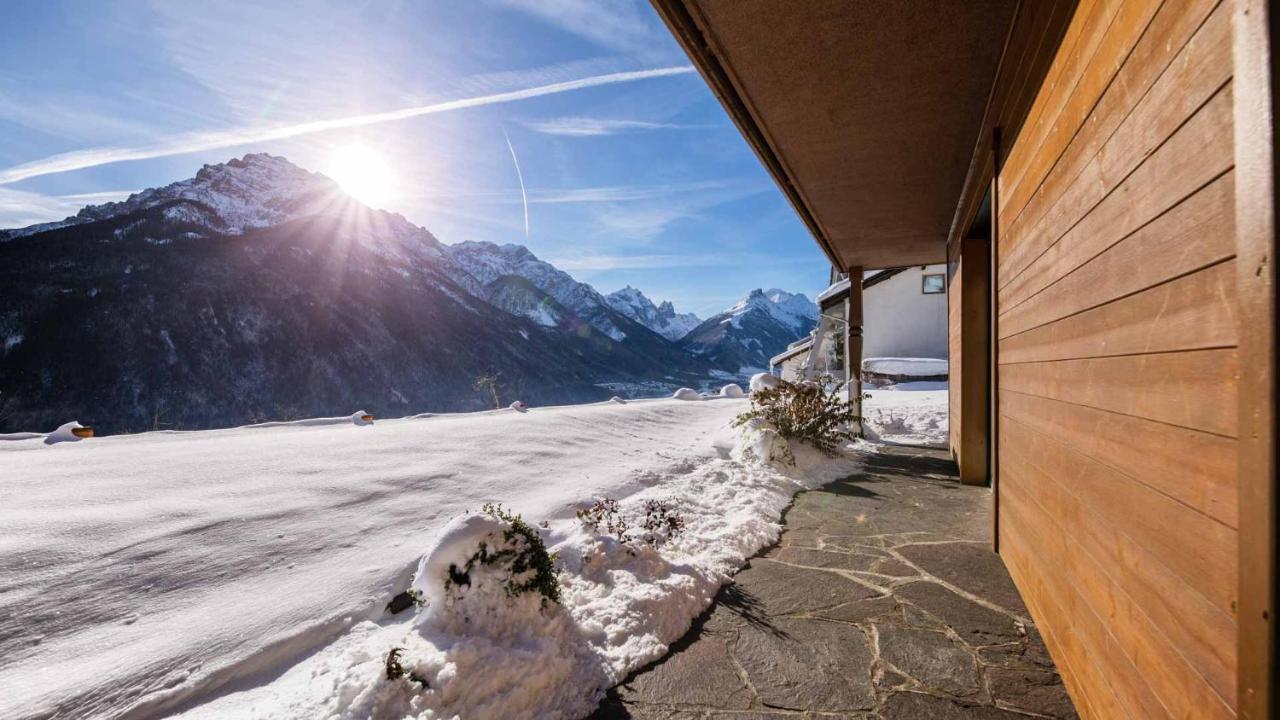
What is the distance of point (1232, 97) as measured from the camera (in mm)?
1046

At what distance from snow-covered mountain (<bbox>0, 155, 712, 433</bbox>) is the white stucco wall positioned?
59.9 meters

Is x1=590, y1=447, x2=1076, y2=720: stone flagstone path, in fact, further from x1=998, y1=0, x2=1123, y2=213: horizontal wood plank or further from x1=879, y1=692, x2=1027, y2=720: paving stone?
x1=998, y1=0, x2=1123, y2=213: horizontal wood plank

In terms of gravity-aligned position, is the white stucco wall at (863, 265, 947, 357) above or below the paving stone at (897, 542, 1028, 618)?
above

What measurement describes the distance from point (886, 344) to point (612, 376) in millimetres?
93350

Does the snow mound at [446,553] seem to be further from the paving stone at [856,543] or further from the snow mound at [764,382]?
the snow mound at [764,382]

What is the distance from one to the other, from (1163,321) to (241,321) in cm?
7655

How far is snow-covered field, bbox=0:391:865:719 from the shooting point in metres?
2.05

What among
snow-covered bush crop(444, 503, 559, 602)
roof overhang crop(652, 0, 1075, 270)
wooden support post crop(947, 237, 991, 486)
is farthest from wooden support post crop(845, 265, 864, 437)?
snow-covered bush crop(444, 503, 559, 602)

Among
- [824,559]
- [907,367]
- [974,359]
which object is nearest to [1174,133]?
[824,559]

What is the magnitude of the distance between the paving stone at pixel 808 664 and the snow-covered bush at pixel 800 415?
460 cm

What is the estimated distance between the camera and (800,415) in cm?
760

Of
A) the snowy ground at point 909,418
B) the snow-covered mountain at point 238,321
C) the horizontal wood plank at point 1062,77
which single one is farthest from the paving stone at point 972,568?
the snow-covered mountain at point 238,321

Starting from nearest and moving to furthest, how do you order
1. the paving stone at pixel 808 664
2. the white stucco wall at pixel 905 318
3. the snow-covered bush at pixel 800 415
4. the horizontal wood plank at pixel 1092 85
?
1. the horizontal wood plank at pixel 1092 85
2. the paving stone at pixel 808 664
3. the snow-covered bush at pixel 800 415
4. the white stucco wall at pixel 905 318

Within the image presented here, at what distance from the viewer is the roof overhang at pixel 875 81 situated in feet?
9.11
